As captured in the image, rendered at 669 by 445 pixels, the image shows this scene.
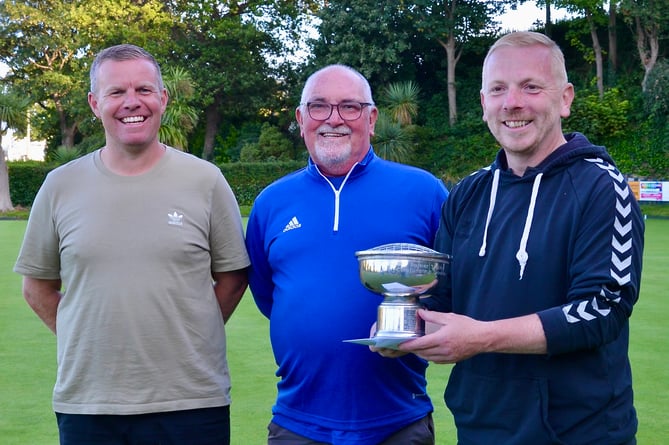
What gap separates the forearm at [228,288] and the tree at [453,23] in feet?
126

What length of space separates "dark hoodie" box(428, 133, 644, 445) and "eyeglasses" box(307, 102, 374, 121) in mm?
1159

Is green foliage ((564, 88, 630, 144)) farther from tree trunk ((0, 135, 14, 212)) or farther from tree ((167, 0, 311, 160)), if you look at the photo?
tree trunk ((0, 135, 14, 212))

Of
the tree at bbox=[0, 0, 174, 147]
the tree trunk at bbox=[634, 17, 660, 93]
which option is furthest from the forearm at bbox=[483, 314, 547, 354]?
the tree at bbox=[0, 0, 174, 147]

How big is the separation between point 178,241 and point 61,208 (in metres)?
0.55

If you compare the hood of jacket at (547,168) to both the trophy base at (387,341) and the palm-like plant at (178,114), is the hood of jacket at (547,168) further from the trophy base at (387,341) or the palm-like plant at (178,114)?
the palm-like plant at (178,114)

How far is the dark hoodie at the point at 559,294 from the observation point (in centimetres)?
257

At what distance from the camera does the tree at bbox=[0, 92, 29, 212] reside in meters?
40.5

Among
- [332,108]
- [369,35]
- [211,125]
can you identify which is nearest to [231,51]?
[211,125]

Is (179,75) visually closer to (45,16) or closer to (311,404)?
(45,16)

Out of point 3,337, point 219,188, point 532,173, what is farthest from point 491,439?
point 3,337

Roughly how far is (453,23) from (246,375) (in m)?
35.8

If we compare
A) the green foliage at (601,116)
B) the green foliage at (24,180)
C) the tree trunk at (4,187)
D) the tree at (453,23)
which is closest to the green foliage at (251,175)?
the tree at (453,23)

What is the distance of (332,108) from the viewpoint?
392 cm

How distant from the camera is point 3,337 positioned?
958 cm
